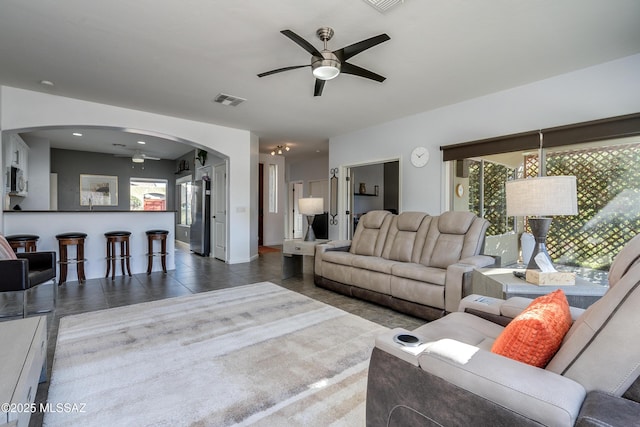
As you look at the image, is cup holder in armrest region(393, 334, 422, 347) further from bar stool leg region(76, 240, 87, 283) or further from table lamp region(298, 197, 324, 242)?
bar stool leg region(76, 240, 87, 283)

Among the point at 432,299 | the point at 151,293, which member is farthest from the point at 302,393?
the point at 151,293

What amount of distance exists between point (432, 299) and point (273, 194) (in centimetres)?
635

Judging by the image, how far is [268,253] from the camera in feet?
23.5

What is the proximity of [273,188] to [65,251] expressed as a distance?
506cm

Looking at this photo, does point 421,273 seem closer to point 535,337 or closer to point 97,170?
point 535,337

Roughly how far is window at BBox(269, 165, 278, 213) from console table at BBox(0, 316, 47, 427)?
6.84m

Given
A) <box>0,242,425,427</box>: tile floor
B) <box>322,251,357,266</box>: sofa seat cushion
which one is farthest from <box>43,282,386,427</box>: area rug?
<box>322,251,357,266</box>: sofa seat cushion

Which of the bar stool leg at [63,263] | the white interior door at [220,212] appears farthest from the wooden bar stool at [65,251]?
the white interior door at [220,212]

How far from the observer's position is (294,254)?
461cm

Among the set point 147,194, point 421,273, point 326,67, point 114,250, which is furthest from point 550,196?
point 147,194

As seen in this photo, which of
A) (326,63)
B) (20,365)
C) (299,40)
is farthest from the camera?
(326,63)

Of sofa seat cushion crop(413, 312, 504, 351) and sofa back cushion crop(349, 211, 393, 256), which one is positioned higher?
sofa back cushion crop(349, 211, 393, 256)

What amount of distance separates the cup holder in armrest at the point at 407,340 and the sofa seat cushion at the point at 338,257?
248cm

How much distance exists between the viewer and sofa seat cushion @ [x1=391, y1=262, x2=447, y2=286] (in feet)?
9.12
